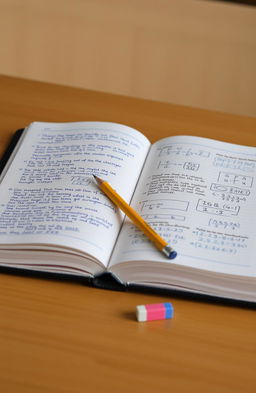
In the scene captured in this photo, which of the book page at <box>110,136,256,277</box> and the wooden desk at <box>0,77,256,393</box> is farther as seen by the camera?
the book page at <box>110,136,256,277</box>

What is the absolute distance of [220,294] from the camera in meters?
0.82

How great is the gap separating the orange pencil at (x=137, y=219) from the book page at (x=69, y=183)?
0.03 ft

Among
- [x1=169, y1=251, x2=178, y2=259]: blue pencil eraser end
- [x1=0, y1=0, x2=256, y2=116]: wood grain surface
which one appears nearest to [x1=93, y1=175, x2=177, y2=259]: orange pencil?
[x1=169, y1=251, x2=178, y2=259]: blue pencil eraser end

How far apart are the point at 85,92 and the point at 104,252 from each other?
49 cm

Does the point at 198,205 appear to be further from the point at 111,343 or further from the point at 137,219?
the point at 111,343

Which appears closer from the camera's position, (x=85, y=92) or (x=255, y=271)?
(x=255, y=271)

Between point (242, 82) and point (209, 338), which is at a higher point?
point (242, 82)

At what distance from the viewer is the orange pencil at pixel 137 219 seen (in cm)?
82

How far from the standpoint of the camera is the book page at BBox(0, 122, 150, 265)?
85 cm

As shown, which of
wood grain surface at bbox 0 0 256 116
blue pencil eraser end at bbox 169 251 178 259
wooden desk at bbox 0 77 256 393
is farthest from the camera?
wood grain surface at bbox 0 0 256 116

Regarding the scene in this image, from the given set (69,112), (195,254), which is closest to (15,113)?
(69,112)

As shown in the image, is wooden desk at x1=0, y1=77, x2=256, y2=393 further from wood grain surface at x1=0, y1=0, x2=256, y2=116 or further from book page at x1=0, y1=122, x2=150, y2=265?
wood grain surface at x1=0, y1=0, x2=256, y2=116

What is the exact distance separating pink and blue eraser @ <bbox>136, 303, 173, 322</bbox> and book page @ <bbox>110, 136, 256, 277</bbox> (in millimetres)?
54

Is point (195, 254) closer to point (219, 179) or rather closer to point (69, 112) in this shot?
point (219, 179)
